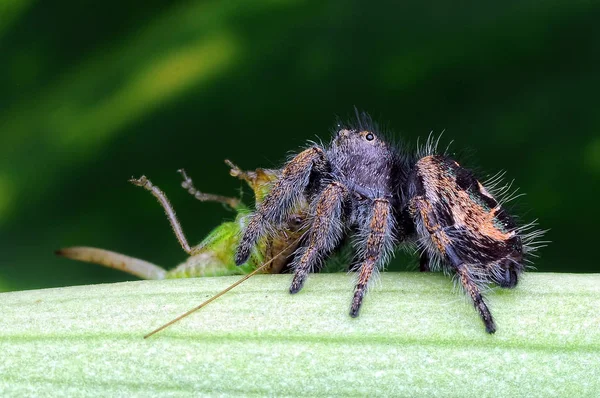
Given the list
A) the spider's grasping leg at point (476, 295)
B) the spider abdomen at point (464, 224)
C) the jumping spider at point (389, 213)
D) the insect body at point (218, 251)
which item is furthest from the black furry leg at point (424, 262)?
the insect body at point (218, 251)

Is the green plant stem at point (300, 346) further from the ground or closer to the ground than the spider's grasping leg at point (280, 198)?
closer to the ground

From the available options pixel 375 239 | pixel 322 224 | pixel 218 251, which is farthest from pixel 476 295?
pixel 218 251

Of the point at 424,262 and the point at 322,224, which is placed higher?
the point at 322,224

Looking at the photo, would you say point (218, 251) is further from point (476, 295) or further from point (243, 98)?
point (476, 295)

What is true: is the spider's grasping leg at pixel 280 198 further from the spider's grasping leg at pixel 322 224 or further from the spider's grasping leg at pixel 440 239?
the spider's grasping leg at pixel 440 239

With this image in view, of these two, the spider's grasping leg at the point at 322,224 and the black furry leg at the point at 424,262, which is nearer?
the spider's grasping leg at the point at 322,224

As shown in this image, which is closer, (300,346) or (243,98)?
(300,346)

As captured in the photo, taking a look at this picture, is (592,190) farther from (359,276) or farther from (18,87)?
(18,87)
